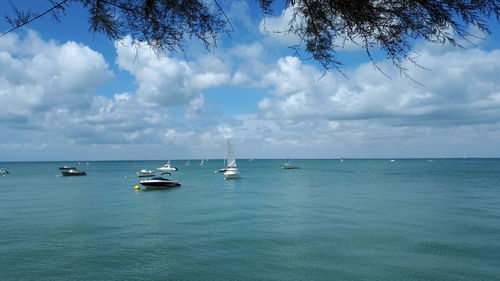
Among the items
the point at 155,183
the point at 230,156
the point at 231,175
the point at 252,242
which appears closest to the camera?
the point at 252,242

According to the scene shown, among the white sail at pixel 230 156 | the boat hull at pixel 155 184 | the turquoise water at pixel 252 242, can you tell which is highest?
the white sail at pixel 230 156

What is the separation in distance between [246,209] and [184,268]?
1856 cm

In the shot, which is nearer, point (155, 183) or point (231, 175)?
point (155, 183)

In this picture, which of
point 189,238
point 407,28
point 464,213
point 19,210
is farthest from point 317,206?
point 407,28

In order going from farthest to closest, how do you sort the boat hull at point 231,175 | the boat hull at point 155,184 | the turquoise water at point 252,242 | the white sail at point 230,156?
1. the white sail at point 230,156
2. the boat hull at point 231,175
3. the boat hull at point 155,184
4. the turquoise water at point 252,242

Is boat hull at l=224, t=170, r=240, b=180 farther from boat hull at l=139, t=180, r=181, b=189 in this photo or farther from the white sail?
boat hull at l=139, t=180, r=181, b=189

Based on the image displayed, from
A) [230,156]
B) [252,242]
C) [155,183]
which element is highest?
[230,156]

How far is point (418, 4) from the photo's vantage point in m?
4.75

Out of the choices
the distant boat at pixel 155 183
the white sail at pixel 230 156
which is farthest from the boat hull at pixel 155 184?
the white sail at pixel 230 156

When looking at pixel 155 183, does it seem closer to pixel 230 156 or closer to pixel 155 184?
pixel 155 184

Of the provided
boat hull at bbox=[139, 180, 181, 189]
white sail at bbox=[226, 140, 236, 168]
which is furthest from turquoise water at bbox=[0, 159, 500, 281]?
white sail at bbox=[226, 140, 236, 168]

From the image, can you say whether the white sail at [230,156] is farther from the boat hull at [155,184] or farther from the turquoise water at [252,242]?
the turquoise water at [252,242]

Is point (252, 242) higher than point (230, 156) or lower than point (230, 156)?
lower

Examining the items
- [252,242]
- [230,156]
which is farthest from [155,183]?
[252,242]
